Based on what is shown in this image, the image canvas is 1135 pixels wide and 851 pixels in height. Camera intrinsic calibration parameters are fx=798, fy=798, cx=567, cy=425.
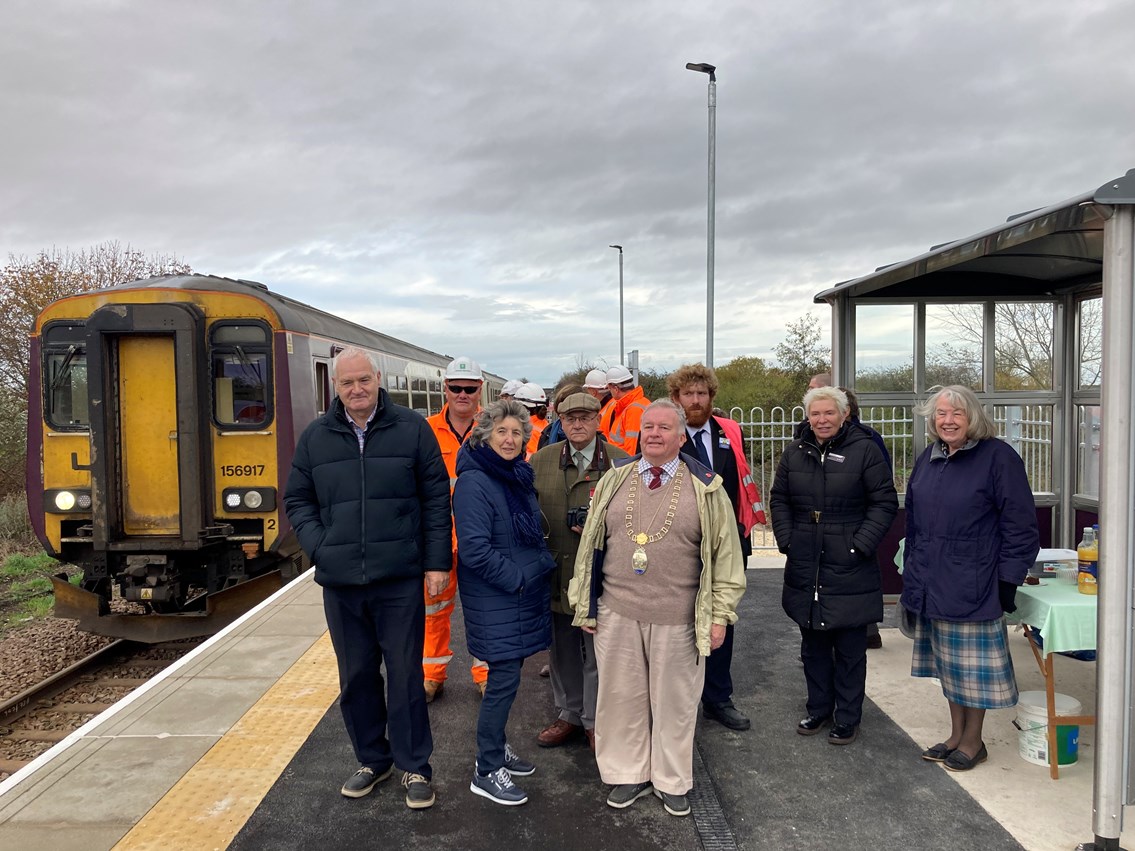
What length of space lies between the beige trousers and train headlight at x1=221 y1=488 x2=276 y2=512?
15.0 ft

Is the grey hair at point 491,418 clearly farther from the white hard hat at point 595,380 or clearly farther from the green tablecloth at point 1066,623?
the white hard hat at point 595,380

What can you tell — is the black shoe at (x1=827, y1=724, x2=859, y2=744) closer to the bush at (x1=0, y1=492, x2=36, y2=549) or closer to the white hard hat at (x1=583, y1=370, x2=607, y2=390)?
the white hard hat at (x1=583, y1=370, x2=607, y2=390)

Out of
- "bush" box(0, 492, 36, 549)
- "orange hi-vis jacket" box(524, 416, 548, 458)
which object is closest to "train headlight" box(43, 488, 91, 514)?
"orange hi-vis jacket" box(524, 416, 548, 458)

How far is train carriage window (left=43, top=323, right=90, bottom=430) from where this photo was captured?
22.8ft

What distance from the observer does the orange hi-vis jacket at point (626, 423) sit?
5.50 meters

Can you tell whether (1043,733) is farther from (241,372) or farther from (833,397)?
(241,372)

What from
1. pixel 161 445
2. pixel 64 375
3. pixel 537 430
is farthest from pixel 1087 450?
pixel 64 375

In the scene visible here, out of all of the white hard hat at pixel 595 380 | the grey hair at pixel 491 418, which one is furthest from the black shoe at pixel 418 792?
the white hard hat at pixel 595 380

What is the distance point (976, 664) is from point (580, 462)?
200 cm

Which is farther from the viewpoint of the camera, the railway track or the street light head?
the street light head

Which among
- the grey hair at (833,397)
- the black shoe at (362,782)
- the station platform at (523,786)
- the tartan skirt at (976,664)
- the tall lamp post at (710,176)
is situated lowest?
the station platform at (523,786)

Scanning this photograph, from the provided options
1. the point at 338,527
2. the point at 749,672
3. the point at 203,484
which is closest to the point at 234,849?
the point at 338,527

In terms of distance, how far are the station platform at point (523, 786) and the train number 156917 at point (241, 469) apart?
2.57 m

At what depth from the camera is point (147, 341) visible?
6.95 meters
